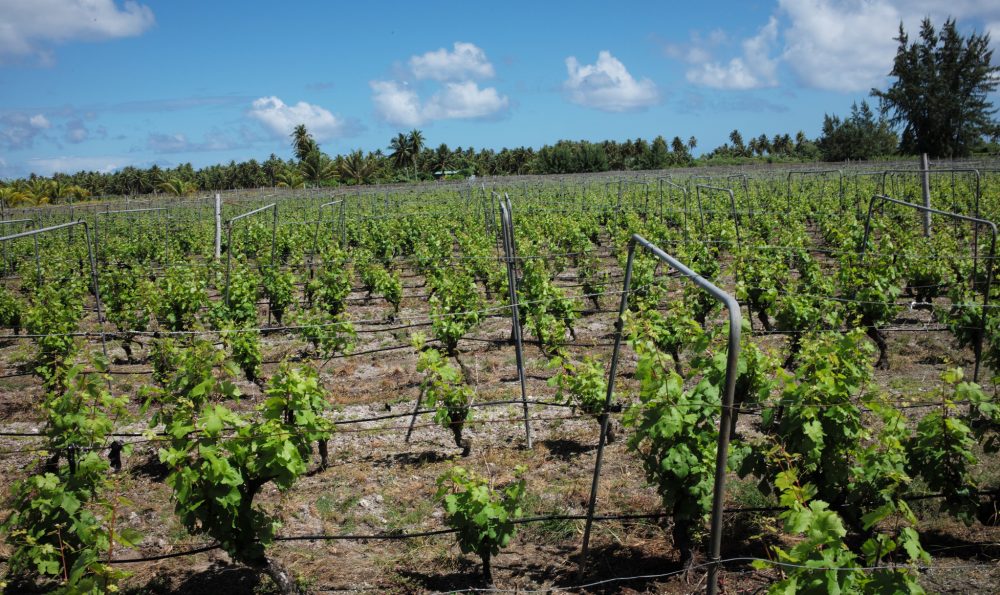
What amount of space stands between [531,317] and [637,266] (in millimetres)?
2725

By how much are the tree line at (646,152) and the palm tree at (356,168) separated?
3.9 inches

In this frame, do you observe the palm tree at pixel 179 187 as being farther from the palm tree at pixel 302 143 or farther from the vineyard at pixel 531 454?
the vineyard at pixel 531 454

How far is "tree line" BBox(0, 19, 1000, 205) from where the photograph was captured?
4747cm

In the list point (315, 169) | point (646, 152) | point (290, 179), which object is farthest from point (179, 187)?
point (646, 152)

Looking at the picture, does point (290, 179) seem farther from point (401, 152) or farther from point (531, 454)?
point (531, 454)

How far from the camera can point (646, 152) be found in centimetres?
7519

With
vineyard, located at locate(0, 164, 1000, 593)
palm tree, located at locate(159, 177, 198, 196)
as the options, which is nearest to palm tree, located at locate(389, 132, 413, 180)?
palm tree, located at locate(159, 177, 198, 196)

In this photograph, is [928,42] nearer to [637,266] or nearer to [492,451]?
[637,266]

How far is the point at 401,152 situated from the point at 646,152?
90.1 feet

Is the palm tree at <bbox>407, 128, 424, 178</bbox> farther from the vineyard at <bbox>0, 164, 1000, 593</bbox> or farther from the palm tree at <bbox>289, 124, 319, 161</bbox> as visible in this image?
the vineyard at <bbox>0, 164, 1000, 593</bbox>

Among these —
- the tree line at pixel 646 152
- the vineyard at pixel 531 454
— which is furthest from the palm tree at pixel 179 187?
the vineyard at pixel 531 454

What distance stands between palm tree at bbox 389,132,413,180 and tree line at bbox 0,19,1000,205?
0.11 metres

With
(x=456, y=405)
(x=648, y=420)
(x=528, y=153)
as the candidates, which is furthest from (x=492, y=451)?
(x=528, y=153)

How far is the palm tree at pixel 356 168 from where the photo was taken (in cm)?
6512
